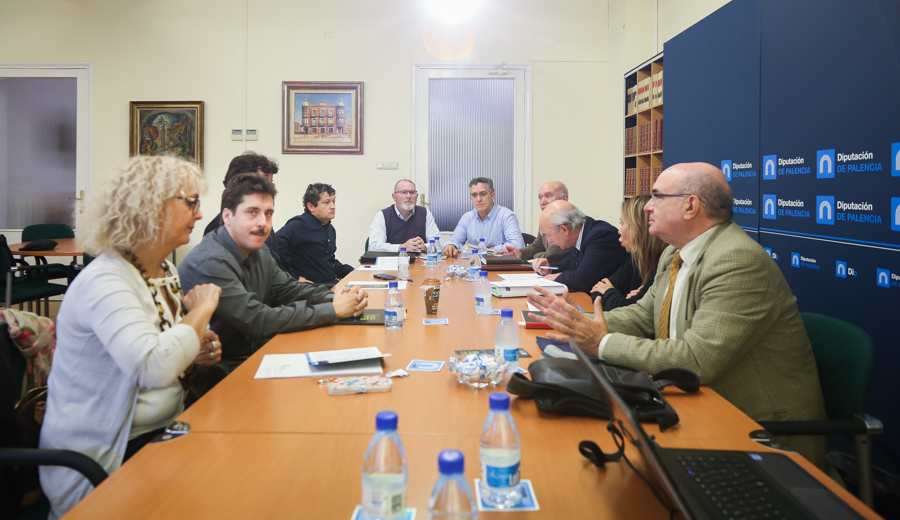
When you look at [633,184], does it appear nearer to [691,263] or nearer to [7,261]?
[691,263]

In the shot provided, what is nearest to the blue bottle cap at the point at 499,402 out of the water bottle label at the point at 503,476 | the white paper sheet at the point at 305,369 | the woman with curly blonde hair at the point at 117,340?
the water bottle label at the point at 503,476

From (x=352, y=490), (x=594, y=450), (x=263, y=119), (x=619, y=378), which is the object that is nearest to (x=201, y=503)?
(x=352, y=490)

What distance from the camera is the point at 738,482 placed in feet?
3.52

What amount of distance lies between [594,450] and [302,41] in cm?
677

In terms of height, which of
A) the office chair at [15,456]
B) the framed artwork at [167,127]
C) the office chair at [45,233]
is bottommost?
the office chair at [15,456]

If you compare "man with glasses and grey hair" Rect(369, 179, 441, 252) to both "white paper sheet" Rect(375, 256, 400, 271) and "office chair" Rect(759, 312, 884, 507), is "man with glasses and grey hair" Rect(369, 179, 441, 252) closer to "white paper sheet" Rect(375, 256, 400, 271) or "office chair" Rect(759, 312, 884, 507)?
"white paper sheet" Rect(375, 256, 400, 271)

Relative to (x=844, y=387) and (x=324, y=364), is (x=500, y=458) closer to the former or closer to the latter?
(x=324, y=364)

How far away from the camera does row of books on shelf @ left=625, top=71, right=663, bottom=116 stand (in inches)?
223

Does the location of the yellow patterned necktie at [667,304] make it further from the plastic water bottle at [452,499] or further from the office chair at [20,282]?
the office chair at [20,282]

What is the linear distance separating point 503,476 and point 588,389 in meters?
0.50

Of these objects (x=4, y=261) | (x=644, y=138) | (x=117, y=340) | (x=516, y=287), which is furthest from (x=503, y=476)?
(x=644, y=138)

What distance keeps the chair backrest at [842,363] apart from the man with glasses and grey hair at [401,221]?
14.5 feet

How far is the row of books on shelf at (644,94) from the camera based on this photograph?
5664mm

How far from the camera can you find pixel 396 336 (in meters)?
2.23
